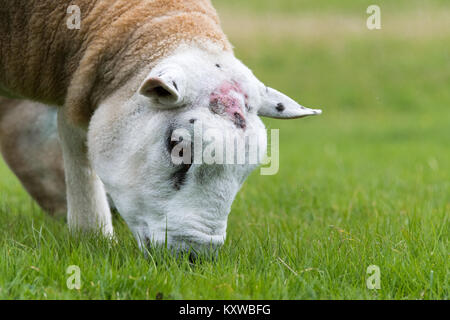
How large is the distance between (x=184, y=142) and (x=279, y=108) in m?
0.70

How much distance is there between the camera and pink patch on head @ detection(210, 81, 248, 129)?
3.42 m

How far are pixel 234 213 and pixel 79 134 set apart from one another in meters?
1.51

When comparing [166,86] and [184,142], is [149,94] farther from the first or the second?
[184,142]

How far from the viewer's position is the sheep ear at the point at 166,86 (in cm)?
325

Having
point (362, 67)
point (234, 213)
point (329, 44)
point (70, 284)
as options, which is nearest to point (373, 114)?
point (362, 67)

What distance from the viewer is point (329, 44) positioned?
17.7 m

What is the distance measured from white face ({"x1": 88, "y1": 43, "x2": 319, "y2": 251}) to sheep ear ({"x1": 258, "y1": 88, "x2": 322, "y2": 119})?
12 cm

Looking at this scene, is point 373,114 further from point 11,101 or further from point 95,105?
point 95,105

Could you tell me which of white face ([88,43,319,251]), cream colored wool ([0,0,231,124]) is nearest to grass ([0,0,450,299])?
white face ([88,43,319,251])

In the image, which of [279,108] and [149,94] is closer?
[149,94]

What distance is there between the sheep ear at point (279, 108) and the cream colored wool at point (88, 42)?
0.38 metres

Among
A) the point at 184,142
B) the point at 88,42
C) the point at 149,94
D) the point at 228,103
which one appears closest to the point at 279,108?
the point at 228,103

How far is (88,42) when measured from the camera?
4.02 meters
